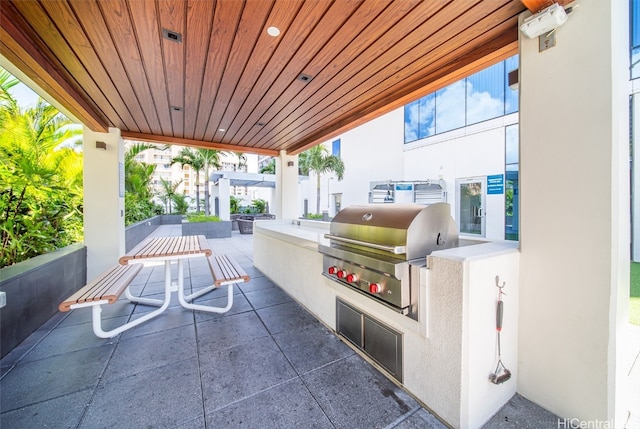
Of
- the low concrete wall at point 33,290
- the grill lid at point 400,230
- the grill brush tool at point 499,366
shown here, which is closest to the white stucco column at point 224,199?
the low concrete wall at point 33,290

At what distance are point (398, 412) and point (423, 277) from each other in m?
0.94

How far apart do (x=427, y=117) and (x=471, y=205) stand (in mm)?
4388

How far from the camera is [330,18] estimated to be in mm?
1928

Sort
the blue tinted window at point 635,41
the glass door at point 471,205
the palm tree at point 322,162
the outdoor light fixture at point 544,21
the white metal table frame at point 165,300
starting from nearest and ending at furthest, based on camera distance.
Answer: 1. the outdoor light fixture at point 544,21
2. the white metal table frame at point 165,300
3. the blue tinted window at point 635,41
4. the glass door at point 471,205
5. the palm tree at point 322,162

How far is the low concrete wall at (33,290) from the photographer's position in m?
2.32

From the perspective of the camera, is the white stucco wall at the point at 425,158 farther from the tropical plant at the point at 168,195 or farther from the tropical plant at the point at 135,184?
the tropical plant at the point at 168,195

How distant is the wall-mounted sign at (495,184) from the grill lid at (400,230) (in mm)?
8040

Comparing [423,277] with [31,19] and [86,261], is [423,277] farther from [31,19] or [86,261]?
[86,261]

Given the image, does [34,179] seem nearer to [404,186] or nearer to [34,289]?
[34,289]

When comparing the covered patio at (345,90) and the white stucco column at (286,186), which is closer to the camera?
the covered patio at (345,90)

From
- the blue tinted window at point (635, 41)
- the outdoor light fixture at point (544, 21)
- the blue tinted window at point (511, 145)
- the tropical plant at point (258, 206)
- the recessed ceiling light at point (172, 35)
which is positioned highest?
the blue tinted window at point (635, 41)

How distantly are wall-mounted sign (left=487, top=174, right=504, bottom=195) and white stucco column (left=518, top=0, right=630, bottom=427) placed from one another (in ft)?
26.2

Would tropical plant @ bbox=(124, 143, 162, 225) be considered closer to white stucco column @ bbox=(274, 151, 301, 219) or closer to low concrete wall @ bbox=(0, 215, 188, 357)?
low concrete wall @ bbox=(0, 215, 188, 357)

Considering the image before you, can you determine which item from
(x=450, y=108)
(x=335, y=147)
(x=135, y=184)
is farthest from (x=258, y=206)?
(x=450, y=108)
